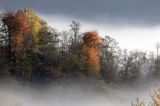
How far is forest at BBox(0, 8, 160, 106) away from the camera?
112994 millimetres

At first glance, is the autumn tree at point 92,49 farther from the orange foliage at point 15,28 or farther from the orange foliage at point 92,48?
the orange foliage at point 15,28

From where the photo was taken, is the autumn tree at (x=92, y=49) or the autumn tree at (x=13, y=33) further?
the autumn tree at (x=92, y=49)

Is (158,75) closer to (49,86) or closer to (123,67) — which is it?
(123,67)

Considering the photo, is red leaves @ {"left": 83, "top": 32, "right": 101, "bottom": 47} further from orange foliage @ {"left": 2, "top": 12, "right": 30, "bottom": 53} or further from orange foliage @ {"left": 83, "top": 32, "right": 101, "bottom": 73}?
orange foliage @ {"left": 2, "top": 12, "right": 30, "bottom": 53}

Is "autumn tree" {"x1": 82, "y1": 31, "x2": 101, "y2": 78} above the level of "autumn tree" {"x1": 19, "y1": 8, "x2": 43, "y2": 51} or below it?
below

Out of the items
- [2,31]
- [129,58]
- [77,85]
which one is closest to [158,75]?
[129,58]

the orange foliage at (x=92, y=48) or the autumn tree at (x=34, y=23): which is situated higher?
the autumn tree at (x=34, y=23)

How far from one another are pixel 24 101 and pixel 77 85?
52.4ft

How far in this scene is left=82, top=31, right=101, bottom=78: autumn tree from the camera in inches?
4857

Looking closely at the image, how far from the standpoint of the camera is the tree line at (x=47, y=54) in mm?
113250

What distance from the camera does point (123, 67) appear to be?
14062cm

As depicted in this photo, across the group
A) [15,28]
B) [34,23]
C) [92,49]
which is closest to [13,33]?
[15,28]

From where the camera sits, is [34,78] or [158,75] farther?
[158,75]

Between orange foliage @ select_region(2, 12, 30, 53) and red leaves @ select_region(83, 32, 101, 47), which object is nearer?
orange foliage @ select_region(2, 12, 30, 53)
